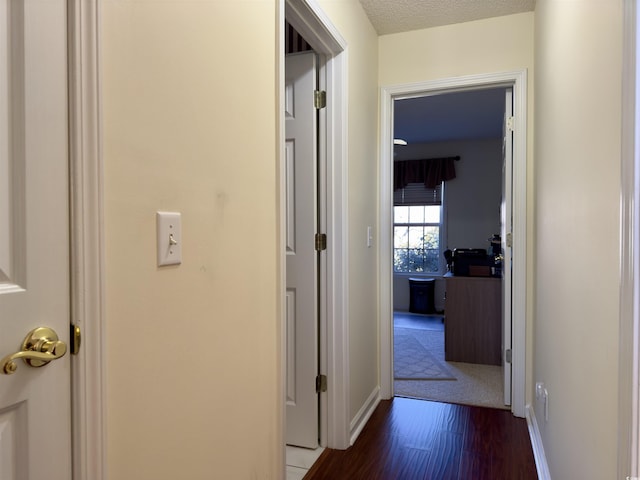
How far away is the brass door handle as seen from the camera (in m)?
0.70

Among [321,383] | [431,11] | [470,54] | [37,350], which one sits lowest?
[321,383]

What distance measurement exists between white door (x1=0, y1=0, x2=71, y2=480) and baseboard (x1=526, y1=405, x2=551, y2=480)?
194 centimetres

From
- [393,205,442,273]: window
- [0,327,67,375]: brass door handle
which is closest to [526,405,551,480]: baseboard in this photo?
[0,327,67,375]: brass door handle

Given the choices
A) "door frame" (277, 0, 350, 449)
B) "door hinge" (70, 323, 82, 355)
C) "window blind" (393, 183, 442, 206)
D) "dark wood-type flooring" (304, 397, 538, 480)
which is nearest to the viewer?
"door hinge" (70, 323, 82, 355)

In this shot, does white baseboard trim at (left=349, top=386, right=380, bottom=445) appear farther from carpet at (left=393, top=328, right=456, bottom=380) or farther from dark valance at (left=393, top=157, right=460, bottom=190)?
dark valance at (left=393, top=157, right=460, bottom=190)

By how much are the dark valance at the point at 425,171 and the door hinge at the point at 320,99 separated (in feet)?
14.9

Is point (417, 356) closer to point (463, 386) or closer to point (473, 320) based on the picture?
point (473, 320)

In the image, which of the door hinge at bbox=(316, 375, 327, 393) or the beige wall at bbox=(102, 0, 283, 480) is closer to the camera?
the beige wall at bbox=(102, 0, 283, 480)

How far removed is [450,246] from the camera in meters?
6.55

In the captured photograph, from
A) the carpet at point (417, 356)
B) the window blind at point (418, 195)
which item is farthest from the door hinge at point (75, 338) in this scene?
the window blind at point (418, 195)

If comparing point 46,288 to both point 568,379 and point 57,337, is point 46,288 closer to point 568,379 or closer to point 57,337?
point 57,337

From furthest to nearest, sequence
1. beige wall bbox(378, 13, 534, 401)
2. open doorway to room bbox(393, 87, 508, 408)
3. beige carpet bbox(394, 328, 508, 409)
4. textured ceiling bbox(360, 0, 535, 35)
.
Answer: open doorway to room bbox(393, 87, 508, 408) < beige carpet bbox(394, 328, 508, 409) < beige wall bbox(378, 13, 534, 401) < textured ceiling bbox(360, 0, 535, 35)

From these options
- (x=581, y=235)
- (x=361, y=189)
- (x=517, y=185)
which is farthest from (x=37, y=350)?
(x=517, y=185)

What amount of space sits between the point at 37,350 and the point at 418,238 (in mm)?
6366
